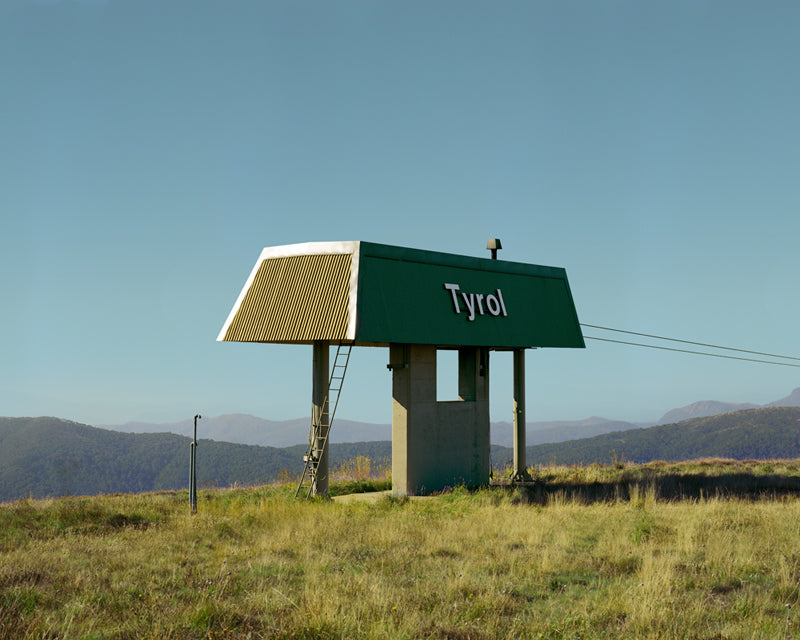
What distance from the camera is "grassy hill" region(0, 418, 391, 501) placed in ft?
438

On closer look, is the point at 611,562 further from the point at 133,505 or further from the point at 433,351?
the point at 133,505

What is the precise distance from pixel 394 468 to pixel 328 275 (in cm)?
656

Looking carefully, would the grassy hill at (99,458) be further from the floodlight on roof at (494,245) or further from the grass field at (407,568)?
the grass field at (407,568)

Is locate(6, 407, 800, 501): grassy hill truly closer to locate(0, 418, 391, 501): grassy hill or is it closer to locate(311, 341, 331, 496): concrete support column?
locate(0, 418, 391, 501): grassy hill

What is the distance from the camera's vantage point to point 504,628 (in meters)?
9.19

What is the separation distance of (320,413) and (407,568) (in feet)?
33.8

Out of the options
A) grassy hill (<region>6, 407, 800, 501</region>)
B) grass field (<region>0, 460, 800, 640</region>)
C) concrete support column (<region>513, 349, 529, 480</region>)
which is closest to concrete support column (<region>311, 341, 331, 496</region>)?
grass field (<region>0, 460, 800, 640</region>)

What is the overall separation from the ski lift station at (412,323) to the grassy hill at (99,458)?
106790 millimetres

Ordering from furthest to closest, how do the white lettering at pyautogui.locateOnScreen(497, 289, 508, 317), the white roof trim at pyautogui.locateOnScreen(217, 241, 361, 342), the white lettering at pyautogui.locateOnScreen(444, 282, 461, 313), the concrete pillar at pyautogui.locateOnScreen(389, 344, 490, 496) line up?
the white lettering at pyautogui.locateOnScreen(497, 289, 508, 317) → the concrete pillar at pyautogui.locateOnScreen(389, 344, 490, 496) → the white lettering at pyautogui.locateOnScreen(444, 282, 461, 313) → the white roof trim at pyautogui.locateOnScreen(217, 241, 361, 342)

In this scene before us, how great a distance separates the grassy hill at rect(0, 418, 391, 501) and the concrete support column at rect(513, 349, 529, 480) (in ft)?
342

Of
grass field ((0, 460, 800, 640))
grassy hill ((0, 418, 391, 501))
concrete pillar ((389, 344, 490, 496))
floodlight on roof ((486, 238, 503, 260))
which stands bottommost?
grassy hill ((0, 418, 391, 501))

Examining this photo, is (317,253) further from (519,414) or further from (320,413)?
(519,414)

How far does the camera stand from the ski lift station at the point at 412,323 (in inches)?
816

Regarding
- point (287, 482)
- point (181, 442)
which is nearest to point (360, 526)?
point (287, 482)
